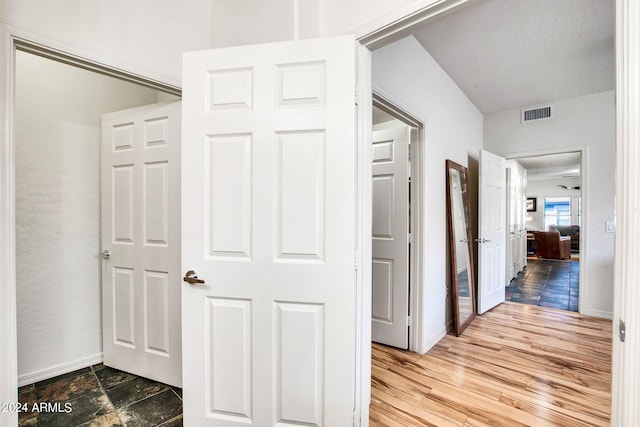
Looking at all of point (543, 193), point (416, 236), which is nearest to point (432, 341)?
point (416, 236)

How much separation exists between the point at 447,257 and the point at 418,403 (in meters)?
1.51

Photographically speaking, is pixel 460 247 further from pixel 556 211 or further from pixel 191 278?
pixel 556 211

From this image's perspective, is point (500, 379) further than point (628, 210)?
Yes

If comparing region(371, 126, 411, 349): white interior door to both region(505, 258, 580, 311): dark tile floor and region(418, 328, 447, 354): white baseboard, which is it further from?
region(505, 258, 580, 311): dark tile floor

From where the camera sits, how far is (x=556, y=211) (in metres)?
10.2

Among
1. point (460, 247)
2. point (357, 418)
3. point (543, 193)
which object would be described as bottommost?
point (357, 418)

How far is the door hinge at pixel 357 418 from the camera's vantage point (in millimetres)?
1382

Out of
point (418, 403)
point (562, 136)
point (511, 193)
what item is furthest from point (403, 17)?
point (511, 193)

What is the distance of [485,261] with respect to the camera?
343cm

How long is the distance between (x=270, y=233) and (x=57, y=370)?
2.14 metres

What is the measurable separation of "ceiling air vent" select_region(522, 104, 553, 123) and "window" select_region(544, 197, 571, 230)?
8271 millimetres

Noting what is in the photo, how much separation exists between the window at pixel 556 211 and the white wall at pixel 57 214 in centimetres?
1271

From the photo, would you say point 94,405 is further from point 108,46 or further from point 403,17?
point 403,17

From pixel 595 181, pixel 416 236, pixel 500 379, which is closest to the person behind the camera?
pixel 500 379
